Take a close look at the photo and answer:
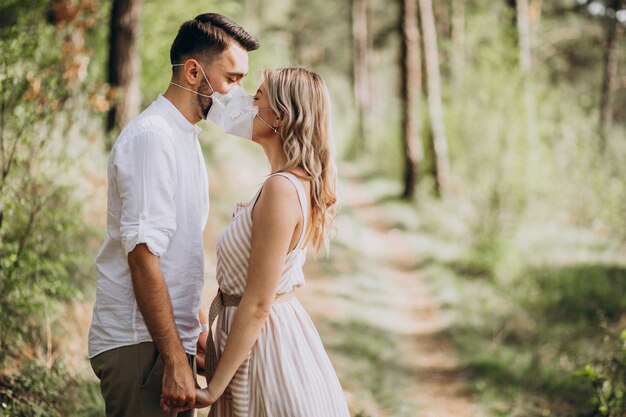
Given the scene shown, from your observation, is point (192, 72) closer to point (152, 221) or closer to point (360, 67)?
point (152, 221)

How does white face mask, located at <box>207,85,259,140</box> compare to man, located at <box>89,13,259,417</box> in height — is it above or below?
above

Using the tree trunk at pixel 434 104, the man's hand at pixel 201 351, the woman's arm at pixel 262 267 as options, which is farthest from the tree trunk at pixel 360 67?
the woman's arm at pixel 262 267

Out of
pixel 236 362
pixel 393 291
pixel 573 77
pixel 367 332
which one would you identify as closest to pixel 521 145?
pixel 393 291

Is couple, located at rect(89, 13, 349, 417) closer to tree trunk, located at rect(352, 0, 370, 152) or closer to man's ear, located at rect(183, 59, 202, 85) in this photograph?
man's ear, located at rect(183, 59, 202, 85)

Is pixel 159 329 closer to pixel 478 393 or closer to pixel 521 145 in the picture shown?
pixel 478 393

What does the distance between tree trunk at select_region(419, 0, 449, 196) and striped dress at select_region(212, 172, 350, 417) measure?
43.5ft

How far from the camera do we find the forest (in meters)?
4.28

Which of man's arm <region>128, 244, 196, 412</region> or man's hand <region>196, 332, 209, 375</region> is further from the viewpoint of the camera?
man's hand <region>196, 332, 209, 375</region>

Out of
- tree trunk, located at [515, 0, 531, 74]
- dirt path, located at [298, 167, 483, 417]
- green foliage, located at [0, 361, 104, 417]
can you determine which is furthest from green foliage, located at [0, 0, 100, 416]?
tree trunk, located at [515, 0, 531, 74]

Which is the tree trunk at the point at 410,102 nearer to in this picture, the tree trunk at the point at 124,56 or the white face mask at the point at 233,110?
the tree trunk at the point at 124,56

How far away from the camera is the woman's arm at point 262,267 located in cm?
246

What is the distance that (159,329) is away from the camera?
2389 mm

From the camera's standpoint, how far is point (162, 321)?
2391 millimetres

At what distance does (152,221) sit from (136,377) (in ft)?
2.06
